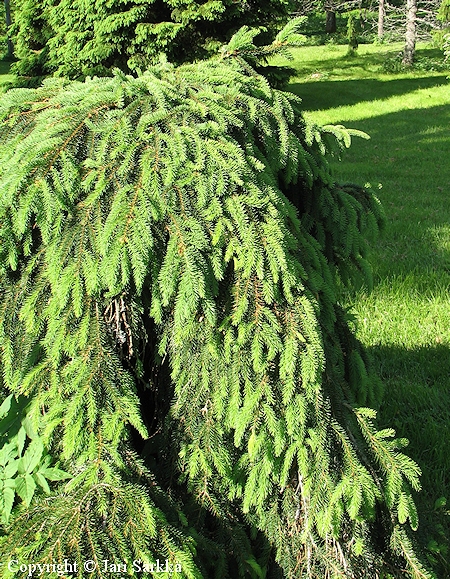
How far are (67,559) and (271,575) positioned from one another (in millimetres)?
884

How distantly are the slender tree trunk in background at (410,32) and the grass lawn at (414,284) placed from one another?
20.3 feet

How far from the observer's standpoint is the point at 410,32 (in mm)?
19938

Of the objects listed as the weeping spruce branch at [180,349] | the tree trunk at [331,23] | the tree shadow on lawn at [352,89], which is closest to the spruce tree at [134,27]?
the tree shadow on lawn at [352,89]

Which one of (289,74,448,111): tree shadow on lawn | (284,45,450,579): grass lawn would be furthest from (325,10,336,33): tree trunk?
(284,45,450,579): grass lawn

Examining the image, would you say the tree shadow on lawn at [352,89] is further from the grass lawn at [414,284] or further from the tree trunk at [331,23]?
the tree trunk at [331,23]

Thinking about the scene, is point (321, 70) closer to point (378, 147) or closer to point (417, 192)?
point (378, 147)

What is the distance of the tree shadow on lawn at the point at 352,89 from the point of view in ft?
52.0

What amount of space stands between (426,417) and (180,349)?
2.21 m

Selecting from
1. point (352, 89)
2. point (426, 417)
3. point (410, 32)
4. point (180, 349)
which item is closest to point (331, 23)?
point (410, 32)

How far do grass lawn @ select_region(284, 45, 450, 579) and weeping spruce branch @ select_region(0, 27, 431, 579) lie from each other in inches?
31.2

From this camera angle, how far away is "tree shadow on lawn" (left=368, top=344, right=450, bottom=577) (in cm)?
259

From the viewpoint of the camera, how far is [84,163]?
6.05 ft

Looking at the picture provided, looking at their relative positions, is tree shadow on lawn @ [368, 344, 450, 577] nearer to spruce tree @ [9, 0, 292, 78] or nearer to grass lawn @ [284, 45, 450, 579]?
grass lawn @ [284, 45, 450, 579]

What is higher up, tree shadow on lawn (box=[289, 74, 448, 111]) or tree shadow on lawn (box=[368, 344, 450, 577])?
tree shadow on lawn (box=[368, 344, 450, 577])
